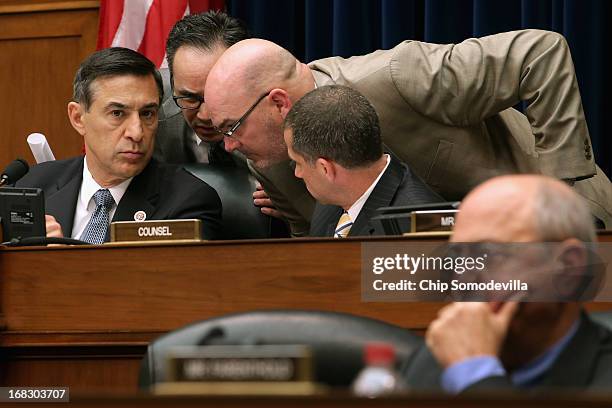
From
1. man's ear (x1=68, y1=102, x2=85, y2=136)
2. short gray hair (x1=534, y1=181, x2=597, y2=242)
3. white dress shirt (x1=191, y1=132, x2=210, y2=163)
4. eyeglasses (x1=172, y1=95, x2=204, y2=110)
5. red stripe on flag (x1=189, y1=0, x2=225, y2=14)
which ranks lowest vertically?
short gray hair (x1=534, y1=181, x2=597, y2=242)

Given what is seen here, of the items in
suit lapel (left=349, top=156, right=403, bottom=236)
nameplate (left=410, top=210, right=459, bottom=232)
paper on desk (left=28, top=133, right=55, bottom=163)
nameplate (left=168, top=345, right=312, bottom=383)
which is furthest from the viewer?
paper on desk (left=28, top=133, right=55, bottom=163)

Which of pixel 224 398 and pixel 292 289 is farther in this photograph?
pixel 292 289

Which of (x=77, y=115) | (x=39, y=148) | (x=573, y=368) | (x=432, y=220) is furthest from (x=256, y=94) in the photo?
(x=573, y=368)

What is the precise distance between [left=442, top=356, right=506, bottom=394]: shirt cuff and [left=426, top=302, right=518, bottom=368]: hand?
0.03 feet

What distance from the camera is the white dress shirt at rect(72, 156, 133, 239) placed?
3.80 metres

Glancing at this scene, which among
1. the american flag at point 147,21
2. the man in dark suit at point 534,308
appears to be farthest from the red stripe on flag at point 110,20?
the man in dark suit at point 534,308

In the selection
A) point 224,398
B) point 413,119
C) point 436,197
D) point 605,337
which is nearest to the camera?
point 224,398

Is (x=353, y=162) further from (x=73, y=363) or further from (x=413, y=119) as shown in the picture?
(x=73, y=363)

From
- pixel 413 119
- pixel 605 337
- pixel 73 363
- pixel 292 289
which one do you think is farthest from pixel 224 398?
pixel 413 119

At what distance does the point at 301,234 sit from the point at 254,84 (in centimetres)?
61

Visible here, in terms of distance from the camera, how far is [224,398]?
109cm

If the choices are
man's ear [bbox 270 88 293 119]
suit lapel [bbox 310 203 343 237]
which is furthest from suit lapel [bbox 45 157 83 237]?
suit lapel [bbox 310 203 343 237]

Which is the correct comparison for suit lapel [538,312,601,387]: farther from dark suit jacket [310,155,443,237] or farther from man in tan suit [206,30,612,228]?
man in tan suit [206,30,612,228]

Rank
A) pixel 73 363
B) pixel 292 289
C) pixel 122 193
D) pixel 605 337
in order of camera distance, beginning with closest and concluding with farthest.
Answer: pixel 605 337, pixel 292 289, pixel 73 363, pixel 122 193
